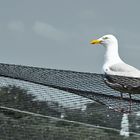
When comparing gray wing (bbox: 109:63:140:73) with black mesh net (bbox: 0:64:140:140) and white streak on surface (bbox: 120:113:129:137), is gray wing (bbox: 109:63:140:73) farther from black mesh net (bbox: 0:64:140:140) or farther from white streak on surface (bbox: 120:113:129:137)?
white streak on surface (bbox: 120:113:129:137)

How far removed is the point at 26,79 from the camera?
1.97 meters

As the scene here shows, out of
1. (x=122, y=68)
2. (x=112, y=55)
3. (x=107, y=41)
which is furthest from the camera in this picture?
(x=107, y=41)

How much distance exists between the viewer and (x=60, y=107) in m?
1.81

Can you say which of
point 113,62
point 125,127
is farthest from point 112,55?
point 125,127

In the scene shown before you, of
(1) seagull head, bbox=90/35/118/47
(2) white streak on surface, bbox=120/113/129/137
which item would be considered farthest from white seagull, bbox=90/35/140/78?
(2) white streak on surface, bbox=120/113/129/137

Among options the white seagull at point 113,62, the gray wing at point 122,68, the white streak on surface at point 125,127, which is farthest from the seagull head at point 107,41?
the white streak on surface at point 125,127

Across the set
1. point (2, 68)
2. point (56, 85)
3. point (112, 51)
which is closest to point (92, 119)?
point (56, 85)

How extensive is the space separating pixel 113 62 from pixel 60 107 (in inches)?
30.1

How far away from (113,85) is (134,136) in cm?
36

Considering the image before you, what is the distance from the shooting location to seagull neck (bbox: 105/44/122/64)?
2.56 metres

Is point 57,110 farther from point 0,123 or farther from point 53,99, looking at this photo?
point 0,123

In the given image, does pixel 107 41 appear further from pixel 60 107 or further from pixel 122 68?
pixel 60 107

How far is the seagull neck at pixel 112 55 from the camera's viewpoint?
8.39ft

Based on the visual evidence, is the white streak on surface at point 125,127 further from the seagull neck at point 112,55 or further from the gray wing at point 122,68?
the seagull neck at point 112,55
